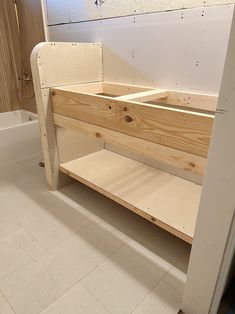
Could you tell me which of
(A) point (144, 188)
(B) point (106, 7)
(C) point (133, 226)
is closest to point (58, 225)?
(C) point (133, 226)

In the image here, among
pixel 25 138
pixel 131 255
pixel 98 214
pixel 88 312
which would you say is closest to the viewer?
pixel 88 312

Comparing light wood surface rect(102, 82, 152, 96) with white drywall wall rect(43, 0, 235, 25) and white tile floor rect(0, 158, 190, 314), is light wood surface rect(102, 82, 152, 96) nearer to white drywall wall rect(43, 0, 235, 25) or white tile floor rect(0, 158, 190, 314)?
white drywall wall rect(43, 0, 235, 25)

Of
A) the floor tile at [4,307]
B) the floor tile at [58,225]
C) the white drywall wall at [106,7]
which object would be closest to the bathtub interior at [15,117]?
the white drywall wall at [106,7]

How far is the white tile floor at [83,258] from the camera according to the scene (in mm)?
1001

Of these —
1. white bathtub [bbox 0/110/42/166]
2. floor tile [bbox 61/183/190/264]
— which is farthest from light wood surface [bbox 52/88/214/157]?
white bathtub [bbox 0/110/42/166]

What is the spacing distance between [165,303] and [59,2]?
216 centimetres

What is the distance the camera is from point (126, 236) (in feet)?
4.44

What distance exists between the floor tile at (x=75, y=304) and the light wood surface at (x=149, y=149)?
2.16 feet

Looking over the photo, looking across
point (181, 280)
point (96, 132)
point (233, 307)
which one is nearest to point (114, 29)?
point (96, 132)

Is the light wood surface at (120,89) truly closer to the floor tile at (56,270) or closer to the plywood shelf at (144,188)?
the plywood shelf at (144,188)

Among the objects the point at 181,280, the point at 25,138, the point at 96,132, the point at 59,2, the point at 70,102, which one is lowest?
the point at 181,280

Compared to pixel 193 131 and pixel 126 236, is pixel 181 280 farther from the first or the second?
pixel 193 131

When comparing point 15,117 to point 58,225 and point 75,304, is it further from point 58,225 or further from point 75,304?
point 75,304

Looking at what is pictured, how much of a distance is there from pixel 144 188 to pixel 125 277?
516 millimetres
